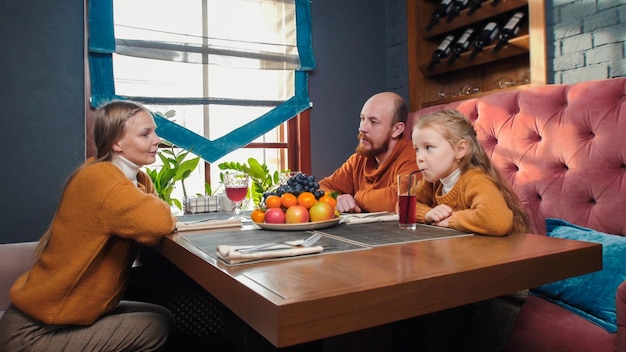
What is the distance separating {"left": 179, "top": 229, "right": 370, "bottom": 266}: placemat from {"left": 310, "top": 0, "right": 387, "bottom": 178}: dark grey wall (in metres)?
2.03

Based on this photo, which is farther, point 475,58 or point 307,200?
point 475,58

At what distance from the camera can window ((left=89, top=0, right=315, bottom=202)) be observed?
2.65m

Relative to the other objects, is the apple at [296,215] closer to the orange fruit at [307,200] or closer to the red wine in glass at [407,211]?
the orange fruit at [307,200]

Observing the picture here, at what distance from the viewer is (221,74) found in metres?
2.94

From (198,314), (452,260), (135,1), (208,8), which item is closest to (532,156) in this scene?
(452,260)

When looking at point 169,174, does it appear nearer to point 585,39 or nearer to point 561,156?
point 561,156

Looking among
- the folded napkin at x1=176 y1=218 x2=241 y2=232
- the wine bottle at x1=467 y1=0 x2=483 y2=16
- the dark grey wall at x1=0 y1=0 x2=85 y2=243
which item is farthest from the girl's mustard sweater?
the dark grey wall at x1=0 y1=0 x2=85 y2=243

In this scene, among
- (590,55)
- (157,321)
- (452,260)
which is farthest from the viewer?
(590,55)

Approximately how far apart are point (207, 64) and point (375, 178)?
4.47ft

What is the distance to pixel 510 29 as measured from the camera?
2.59 metres

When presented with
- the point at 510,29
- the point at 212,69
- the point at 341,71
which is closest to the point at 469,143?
the point at 510,29

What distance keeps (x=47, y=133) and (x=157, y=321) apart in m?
1.62

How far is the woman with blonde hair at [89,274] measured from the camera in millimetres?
1228

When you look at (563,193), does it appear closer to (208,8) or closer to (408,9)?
(408,9)
